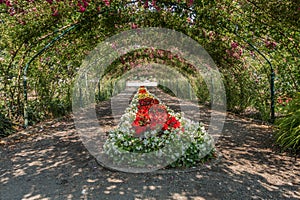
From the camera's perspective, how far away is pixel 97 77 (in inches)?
659

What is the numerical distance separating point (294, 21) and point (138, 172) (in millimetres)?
4720

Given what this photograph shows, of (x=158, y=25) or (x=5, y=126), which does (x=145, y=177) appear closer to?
(x=5, y=126)

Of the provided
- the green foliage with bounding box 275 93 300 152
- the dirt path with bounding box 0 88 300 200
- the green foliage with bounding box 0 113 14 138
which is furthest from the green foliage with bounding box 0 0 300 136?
the dirt path with bounding box 0 88 300 200

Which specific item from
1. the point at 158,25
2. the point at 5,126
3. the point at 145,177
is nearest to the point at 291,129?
the point at 145,177

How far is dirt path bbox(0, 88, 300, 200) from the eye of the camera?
3.46 meters

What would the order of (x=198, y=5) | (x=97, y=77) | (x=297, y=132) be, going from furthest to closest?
(x=97, y=77)
(x=198, y=5)
(x=297, y=132)

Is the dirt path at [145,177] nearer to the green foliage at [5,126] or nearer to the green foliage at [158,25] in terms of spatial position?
the green foliage at [5,126]

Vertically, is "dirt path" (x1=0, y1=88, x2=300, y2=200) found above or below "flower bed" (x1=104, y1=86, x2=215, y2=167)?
below

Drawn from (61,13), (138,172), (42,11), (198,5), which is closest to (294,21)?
(198,5)

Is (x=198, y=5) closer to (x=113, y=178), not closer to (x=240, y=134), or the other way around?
(x=240, y=134)

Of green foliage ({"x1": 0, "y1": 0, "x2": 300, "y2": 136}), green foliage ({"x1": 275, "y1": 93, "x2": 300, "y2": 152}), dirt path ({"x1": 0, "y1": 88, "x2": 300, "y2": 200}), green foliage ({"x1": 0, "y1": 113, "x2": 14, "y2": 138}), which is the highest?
green foliage ({"x1": 0, "y1": 0, "x2": 300, "y2": 136})

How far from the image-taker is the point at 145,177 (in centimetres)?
396

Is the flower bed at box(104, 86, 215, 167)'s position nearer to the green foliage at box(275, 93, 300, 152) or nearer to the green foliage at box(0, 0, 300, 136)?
the green foliage at box(275, 93, 300, 152)

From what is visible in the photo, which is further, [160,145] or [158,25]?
[158,25]
